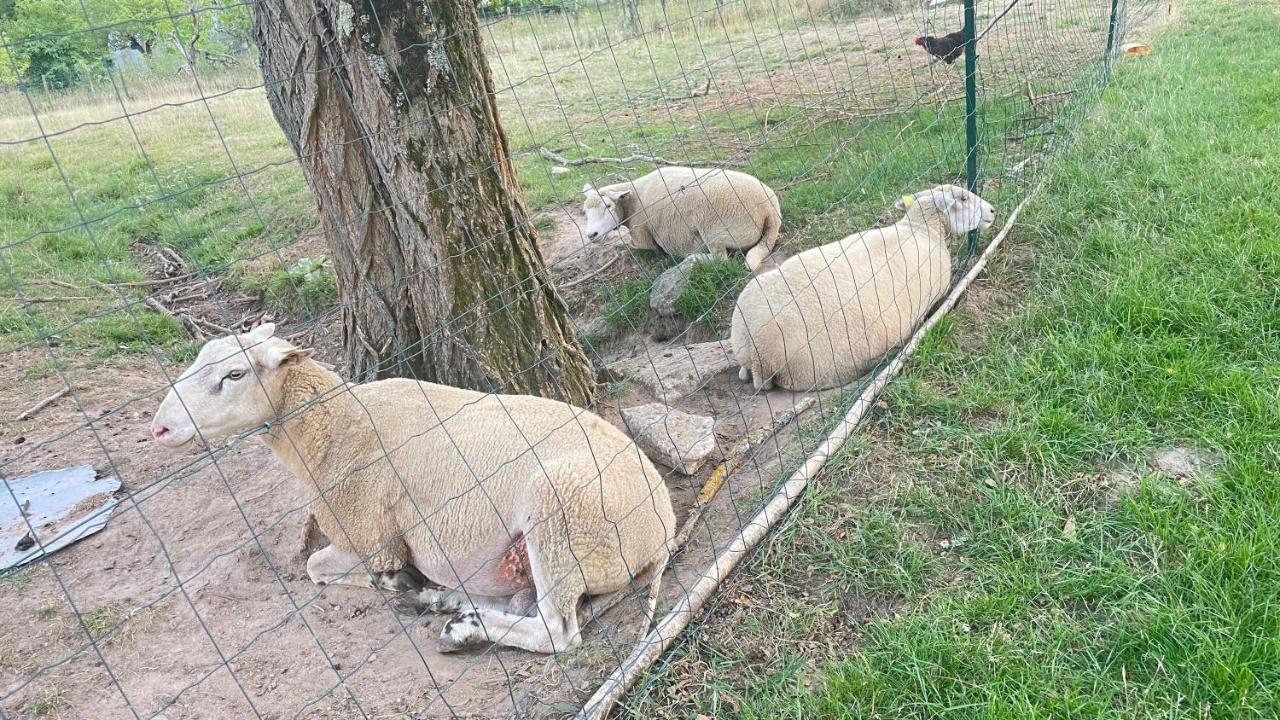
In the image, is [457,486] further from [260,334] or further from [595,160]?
[595,160]

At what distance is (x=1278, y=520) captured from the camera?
2.92m

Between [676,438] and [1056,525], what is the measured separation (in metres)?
1.67

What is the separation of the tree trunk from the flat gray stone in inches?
23.1

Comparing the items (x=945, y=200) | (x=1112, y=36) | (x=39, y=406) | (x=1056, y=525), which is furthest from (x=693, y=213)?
(x=1112, y=36)

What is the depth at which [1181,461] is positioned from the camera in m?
3.40

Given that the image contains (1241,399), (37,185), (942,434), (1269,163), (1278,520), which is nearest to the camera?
(1278,520)

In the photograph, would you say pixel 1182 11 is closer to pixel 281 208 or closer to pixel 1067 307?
pixel 1067 307

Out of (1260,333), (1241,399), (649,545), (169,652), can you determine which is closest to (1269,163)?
(1260,333)

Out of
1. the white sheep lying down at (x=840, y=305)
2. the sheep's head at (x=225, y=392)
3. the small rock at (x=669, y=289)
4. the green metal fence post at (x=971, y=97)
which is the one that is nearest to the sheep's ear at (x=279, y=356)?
the sheep's head at (x=225, y=392)

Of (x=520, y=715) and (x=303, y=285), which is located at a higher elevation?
(x=303, y=285)

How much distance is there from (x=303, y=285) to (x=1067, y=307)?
559cm

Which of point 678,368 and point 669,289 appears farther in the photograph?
point 669,289

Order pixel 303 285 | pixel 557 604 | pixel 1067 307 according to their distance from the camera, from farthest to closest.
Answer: pixel 303 285, pixel 1067 307, pixel 557 604

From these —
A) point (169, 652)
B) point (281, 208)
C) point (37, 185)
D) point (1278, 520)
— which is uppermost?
point (37, 185)
